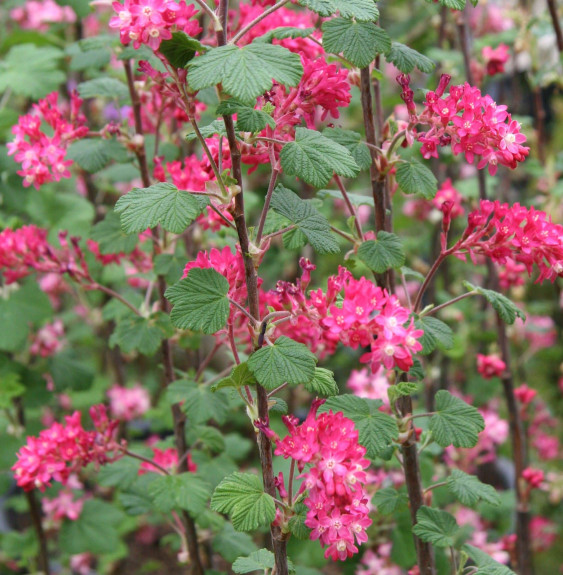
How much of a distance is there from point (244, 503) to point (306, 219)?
46 cm

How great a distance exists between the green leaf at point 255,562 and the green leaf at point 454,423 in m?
0.36

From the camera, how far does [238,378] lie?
43.9 inches

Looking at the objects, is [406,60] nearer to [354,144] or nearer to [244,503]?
[354,144]

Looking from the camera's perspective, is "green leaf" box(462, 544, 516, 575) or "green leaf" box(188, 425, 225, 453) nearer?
"green leaf" box(462, 544, 516, 575)

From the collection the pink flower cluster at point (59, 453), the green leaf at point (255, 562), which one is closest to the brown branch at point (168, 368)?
the pink flower cluster at point (59, 453)

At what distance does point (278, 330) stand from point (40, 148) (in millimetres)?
647

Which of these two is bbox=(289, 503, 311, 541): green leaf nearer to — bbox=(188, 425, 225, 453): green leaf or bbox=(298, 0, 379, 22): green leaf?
bbox=(188, 425, 225, 453): green leaf

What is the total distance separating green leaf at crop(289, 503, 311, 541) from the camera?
3.77ft

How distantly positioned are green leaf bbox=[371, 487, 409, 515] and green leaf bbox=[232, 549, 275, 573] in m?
0.28

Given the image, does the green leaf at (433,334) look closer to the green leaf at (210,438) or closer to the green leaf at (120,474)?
the green leaf at (210,438)

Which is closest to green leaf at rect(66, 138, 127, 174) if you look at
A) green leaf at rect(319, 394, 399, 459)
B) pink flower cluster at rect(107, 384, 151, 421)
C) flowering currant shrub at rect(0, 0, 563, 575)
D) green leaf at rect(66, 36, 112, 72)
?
flowering currant shrub at rect(0, 0, 563, 575)

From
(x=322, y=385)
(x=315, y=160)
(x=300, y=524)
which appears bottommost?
(x=300, y=524)

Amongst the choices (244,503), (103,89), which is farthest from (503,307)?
(103,89)

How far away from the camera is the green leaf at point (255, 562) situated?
120cm
